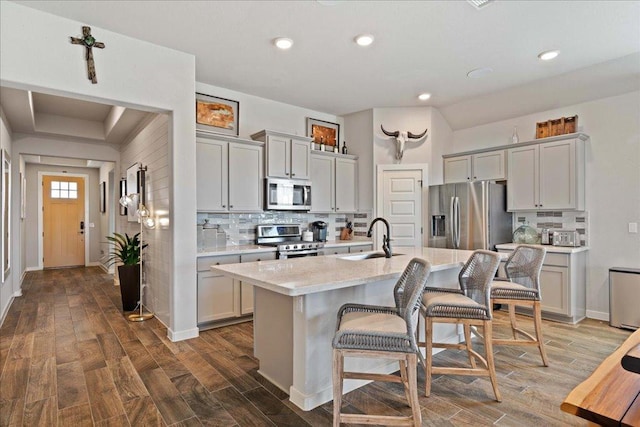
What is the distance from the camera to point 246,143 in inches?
175

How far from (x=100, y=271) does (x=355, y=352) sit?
7.82 meters

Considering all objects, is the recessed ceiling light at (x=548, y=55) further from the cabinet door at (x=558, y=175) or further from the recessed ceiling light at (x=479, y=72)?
the cabinet door at (x=558, y=175)

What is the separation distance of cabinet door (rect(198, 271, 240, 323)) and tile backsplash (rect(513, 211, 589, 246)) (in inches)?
157

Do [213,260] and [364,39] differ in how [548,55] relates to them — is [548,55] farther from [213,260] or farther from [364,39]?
[213,260]

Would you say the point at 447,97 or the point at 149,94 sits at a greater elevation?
the point at 447,97

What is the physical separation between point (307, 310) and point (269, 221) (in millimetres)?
2980

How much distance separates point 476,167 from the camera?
202 inches

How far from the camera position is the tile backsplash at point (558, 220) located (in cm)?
436

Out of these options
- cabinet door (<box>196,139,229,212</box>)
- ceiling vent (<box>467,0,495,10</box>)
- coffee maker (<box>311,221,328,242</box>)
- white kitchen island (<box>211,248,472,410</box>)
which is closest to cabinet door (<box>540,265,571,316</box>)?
white kitchen island (<box>211,248,472,410</box>)

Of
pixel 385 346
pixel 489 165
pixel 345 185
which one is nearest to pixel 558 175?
pixel 489 165

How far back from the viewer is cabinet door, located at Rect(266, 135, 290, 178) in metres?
4.61

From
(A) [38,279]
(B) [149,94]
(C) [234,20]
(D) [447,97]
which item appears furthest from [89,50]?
(A) [38,279]

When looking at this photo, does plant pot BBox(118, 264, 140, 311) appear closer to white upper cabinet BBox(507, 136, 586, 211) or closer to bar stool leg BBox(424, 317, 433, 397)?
bar stool leg BBox(424, 317, 433, 397)

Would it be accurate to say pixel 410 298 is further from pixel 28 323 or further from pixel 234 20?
pixel 28 323
